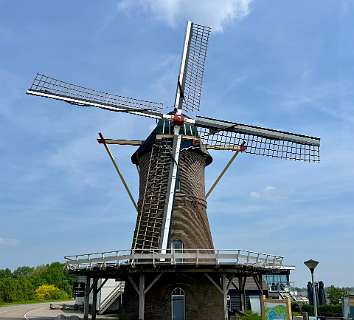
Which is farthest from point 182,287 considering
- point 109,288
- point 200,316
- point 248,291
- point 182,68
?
point 248,291

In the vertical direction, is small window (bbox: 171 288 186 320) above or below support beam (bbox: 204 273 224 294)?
below

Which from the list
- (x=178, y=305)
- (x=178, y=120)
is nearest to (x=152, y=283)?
(x=178, y=305)

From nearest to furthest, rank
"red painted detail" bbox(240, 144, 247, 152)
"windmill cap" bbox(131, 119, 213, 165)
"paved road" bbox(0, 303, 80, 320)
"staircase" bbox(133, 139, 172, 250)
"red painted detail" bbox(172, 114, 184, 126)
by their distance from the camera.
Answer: "staircase" bbox(133, 139, 172, 250), "windmill cap" bbox(131, 119, 213, 165), "red painted detail" bbox(172, 114, 184, 126), "red painted detail" bbox(240, 144, 247, 152), "paved road" bbox(0, 303, 80, 320)

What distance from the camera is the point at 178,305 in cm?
1983

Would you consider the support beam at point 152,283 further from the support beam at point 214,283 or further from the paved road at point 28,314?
the paved road at point 28,314

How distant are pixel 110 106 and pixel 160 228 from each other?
23.8ft

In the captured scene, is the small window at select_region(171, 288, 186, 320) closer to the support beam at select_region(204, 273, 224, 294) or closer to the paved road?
the support beam at select_region(204, 273, 224, 294)

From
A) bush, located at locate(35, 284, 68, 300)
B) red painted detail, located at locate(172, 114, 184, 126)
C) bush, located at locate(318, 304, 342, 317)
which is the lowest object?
bush, located at locate(318, 304, 342, 317)

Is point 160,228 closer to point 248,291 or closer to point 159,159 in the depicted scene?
point 159,159

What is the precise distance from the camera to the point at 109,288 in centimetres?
3522

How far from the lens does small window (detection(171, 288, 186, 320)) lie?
19656mm

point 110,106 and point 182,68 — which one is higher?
point 182,68

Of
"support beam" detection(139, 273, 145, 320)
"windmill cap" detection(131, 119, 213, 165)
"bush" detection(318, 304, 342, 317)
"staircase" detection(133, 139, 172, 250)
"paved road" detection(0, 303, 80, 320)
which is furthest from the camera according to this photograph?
"bush" detection(318, 304, 342, 317)

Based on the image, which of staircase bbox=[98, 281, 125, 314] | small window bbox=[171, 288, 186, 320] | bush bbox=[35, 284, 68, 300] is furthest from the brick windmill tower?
bush bbox=[35, 284, 68, 300]
